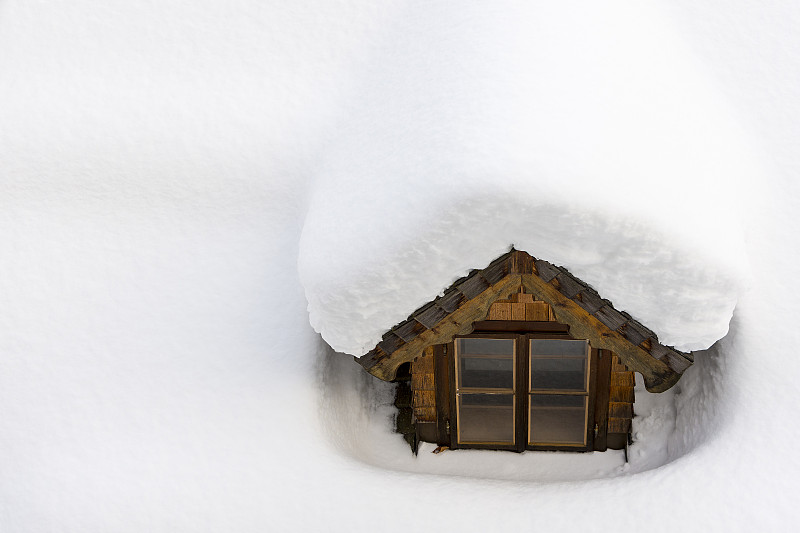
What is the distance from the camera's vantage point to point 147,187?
4.44m

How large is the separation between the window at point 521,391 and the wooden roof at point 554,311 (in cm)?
44

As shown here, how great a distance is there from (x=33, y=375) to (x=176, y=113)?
72.8 inches

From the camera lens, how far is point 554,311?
3326mm

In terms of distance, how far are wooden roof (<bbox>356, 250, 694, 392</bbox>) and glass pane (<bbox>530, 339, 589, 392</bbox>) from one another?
0.44 meters

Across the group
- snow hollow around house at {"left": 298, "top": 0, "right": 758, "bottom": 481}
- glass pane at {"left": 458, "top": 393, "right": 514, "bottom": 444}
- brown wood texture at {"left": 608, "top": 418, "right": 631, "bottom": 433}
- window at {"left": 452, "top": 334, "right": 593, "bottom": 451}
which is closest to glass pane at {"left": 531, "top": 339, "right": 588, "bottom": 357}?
window at {"left": 452, "top": 334, "right": 593, "bottom": 451}

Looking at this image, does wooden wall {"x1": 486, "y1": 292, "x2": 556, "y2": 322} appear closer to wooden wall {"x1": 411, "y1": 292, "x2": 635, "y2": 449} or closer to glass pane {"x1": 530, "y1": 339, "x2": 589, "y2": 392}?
wooden wall {"x1": 411, "y1": 292, "x2": 635, "y2": 449}

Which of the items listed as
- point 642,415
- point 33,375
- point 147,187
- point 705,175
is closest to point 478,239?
point 705,175

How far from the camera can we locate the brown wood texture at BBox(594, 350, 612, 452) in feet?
12.6

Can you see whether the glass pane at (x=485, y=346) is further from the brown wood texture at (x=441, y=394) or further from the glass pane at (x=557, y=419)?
the glass pane at (x=557, y=419)

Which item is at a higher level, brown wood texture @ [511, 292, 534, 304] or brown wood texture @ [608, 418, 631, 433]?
brown wood texture @ [511, 292, 534, 304]

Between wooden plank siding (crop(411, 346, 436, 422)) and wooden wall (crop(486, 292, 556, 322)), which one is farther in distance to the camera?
wooden plank siding (crop(411, 346, 436, 422))

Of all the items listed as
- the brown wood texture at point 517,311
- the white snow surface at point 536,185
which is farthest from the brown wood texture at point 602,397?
the white snow surface at point 536,185

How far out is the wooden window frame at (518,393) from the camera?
12.5 feet

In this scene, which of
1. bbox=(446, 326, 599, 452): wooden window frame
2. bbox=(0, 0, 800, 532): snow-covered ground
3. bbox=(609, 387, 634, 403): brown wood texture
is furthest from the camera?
bbox=(609, 387, 634, 403): brown wood texture
